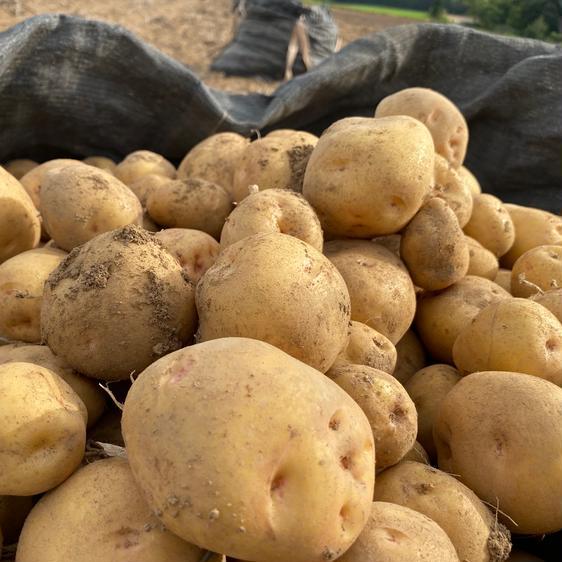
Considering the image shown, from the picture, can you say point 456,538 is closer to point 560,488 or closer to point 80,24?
point 560,488

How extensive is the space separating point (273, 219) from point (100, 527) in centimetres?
90

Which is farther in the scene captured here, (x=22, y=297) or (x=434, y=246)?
(x=434, y=246)

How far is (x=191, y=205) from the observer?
2182mm

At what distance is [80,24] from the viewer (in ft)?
9.21

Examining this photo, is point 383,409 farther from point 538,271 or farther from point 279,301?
point 538,271

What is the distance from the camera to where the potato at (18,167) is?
2.88m

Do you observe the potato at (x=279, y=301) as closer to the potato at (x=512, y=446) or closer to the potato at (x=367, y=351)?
the potato at (x=367, y=351)

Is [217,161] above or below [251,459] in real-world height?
below

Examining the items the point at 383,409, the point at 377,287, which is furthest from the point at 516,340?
the point at 383,409

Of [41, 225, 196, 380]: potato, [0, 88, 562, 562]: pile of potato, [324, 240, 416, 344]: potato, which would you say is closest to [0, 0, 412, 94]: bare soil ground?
[0, 88, 562, 562]: pile of potato

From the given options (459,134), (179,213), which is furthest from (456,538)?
(459,134)

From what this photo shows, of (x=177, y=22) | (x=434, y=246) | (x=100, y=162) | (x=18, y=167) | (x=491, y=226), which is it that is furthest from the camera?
(x=177, y=22)

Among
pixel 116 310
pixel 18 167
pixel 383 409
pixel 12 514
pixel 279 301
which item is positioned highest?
pixel 279 301

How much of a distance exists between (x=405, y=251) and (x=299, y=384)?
3.33 feet
